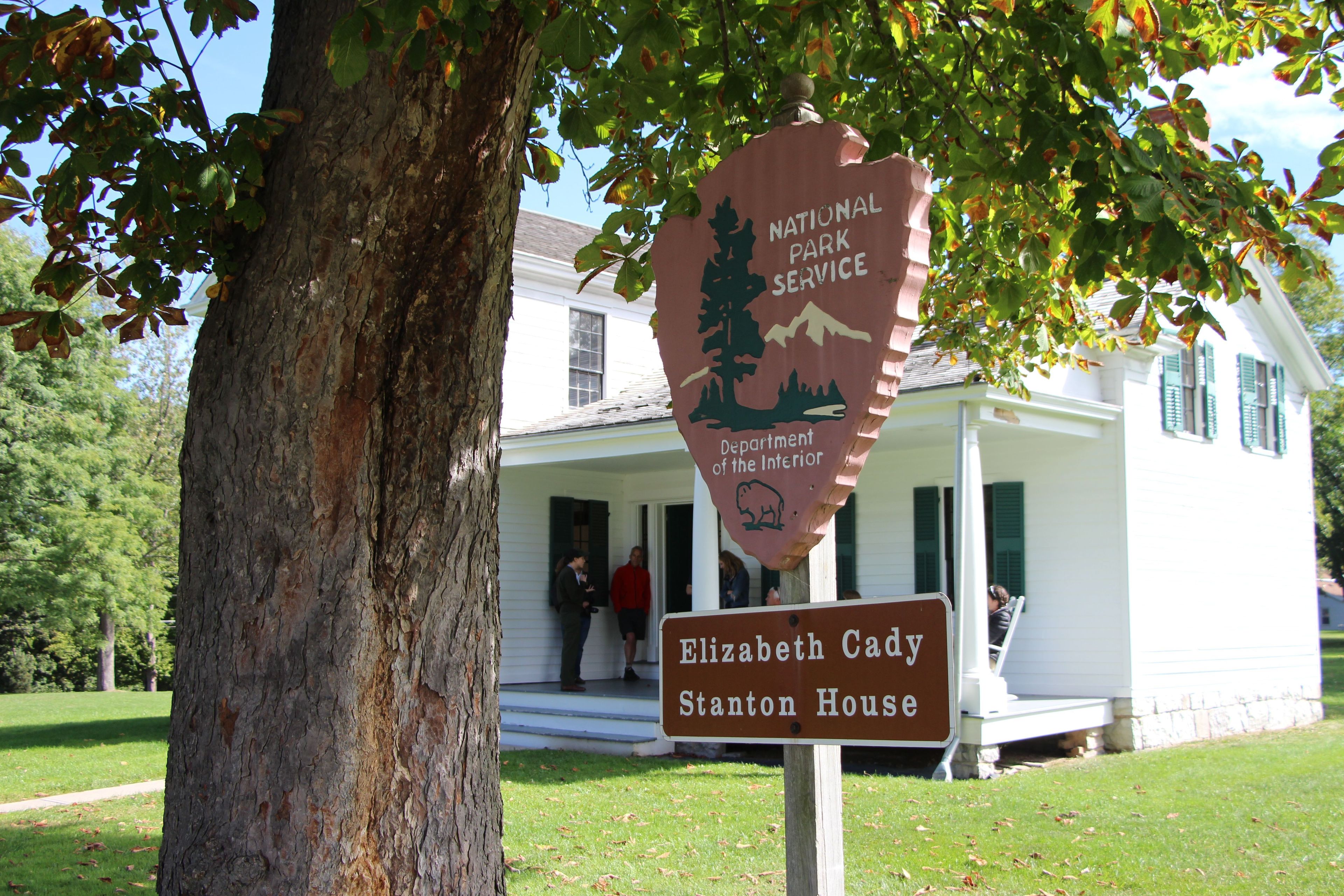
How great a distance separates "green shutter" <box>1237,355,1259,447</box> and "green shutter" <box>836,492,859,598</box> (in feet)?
18.0

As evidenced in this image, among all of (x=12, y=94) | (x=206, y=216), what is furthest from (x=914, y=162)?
(x=12, y=94)

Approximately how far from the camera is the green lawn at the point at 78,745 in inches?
412

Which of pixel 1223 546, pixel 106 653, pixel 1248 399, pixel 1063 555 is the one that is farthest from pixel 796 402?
pixel 106 653

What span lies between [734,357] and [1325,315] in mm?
43526

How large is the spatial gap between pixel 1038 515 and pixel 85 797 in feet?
32.7

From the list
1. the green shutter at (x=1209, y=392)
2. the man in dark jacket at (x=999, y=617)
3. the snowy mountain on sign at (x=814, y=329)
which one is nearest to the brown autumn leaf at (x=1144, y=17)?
the snowy mountain on sign at (x=814, y=329)

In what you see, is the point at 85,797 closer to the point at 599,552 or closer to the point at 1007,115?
the point at 599,552

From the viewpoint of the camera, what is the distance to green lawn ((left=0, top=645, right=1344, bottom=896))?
6.55 meters

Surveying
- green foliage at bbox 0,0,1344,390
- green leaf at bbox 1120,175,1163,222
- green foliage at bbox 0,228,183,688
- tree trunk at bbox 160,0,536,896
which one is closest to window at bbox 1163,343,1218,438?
green foliage at bbox 0,0,1344,390

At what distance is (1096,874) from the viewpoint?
6.70 metres

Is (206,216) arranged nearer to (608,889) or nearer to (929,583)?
(608,889)

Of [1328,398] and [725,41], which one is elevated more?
[1328,398]

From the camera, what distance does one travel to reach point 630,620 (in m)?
15.6

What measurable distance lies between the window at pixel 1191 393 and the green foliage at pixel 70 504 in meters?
22.0
